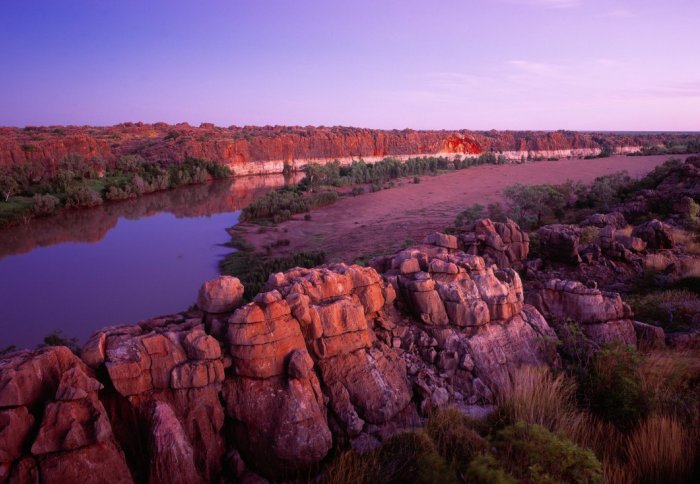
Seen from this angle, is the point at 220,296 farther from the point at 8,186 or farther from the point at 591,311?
the point at 8,186

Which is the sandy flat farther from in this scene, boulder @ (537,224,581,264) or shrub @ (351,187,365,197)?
boulder @ (537,224,581,264)

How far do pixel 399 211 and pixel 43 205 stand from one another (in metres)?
19.2

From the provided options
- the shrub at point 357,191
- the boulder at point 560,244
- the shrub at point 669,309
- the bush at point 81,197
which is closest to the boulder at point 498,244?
the boulder at point 560,244

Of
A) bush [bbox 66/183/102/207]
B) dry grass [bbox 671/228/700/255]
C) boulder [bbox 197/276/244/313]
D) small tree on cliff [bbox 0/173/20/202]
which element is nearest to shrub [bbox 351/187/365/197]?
bush [bbox 66/183/102/207]

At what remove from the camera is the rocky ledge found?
3.45m

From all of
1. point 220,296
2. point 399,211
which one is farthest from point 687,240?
point 399,211

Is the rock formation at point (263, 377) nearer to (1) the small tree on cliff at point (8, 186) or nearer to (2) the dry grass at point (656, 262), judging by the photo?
(2) the dry grass at point (656, 262)

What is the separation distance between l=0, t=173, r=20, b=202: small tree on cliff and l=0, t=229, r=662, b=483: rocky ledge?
2669cm

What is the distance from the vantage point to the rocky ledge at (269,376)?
3.45m

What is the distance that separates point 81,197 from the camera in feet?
88.0

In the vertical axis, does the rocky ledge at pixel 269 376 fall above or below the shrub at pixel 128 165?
below

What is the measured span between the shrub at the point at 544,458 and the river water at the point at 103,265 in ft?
33.5

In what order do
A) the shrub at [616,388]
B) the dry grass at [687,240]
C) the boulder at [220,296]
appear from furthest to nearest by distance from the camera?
the dry grass at [687,240]
the boulder at [220,296]
the shrub at [616,388]

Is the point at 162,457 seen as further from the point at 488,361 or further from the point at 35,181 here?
the point at 35,181
